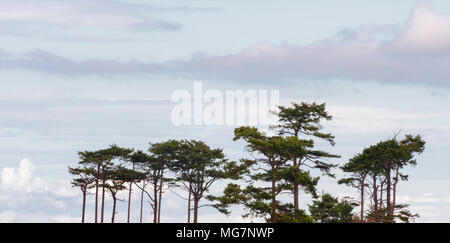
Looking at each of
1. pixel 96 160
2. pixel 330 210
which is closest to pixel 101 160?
pixel 96 160

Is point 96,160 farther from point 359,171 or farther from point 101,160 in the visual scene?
point 359,171

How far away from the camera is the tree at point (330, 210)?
57.1 meters

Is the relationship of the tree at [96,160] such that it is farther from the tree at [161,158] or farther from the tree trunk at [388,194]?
the tree trunk at [388,194]

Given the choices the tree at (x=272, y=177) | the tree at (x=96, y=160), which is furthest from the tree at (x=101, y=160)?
the tree at (x=272, y=177)

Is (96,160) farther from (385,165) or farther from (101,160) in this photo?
(385,165)

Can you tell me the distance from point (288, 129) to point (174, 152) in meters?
17.6

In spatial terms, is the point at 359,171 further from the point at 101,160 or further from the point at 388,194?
the point at 101,160

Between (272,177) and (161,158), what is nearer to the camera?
(272,177)

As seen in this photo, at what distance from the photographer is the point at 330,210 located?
57031 mm

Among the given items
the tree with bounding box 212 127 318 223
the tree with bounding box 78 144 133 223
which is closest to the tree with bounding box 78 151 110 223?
the tree with bounding box 78 144 133 223

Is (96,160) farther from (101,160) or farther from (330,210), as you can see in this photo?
(330,210)

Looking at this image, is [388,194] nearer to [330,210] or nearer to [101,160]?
[330,210]
